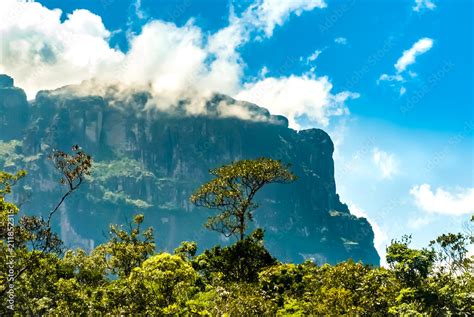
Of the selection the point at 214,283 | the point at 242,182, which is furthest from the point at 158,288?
the point at 242,182

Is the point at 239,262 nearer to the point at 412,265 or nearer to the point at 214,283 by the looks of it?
the point at 214,283

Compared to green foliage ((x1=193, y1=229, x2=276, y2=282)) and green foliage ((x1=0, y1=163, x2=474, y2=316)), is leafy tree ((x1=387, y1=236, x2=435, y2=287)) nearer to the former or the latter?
green foliage ((x1=0, y1=163, x2=474, y2=316))

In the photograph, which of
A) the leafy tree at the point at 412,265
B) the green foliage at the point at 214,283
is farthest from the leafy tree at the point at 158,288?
the leafy tree at the point at 412,265

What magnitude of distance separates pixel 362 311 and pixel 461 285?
1760cm

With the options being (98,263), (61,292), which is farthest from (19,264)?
(98,263)

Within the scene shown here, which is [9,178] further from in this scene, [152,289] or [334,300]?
[334,300]

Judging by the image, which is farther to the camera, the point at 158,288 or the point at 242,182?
the point at 242,182

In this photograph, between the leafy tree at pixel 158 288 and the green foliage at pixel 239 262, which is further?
the green foliage at pixel 239 262

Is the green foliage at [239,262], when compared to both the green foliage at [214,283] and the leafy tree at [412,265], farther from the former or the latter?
the leafy tree at [412,265]

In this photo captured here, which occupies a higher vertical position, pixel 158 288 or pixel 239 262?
pixel 239 262

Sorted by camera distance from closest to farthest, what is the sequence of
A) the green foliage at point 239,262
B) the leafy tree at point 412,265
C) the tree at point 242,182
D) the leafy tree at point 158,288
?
the leafy tree at point 158,288 < the leafy tree at point 412,265 < the tree at point 242,182 < the green foliage at point 239,262

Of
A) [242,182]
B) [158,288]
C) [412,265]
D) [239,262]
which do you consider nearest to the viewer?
[158,288]

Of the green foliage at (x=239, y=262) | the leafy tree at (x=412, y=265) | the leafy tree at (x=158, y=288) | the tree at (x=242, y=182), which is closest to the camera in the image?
the leafy tree at (x=158, y=288)

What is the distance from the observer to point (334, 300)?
30.2 metres
